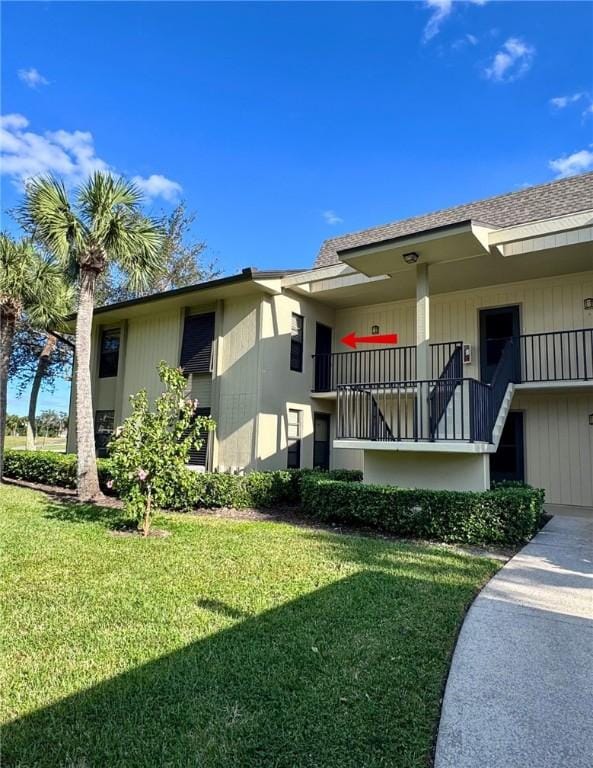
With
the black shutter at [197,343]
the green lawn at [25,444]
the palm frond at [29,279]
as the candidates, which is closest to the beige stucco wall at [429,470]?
the black shutter at [197,343]

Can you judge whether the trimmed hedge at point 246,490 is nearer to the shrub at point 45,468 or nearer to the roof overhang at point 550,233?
the shrub at point 45,468

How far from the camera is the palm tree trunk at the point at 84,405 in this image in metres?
10.3

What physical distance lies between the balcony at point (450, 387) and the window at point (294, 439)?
4.10 feet

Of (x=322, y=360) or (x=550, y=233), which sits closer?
(x=550, y=233)

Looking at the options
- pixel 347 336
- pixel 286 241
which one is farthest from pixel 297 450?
pixel 286 241

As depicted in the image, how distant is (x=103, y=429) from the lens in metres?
15.0

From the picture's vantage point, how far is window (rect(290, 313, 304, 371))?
40.5ft

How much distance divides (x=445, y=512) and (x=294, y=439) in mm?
5431

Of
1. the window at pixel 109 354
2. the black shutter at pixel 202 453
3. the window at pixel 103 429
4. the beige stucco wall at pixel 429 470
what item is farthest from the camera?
the window at pixel 109 354

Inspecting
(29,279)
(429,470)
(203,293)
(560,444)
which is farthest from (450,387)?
(29,279)

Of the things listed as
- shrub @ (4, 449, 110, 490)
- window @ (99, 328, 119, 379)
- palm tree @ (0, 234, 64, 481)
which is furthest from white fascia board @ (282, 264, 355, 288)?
window @ (99, 328, 119, 379)

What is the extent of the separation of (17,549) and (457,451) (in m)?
6.57

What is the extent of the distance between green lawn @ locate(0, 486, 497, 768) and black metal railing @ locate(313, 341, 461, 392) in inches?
259

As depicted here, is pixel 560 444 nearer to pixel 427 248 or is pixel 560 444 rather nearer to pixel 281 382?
pixel 427 248
